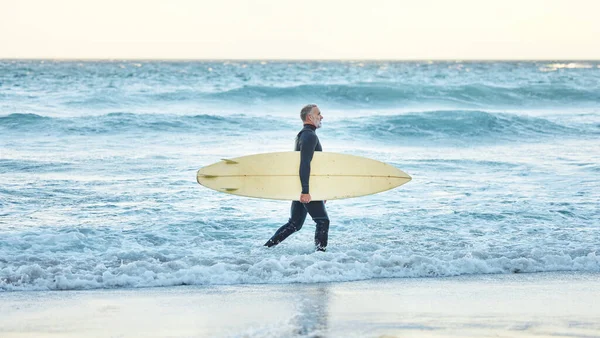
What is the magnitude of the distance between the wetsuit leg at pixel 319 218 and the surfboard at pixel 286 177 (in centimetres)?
27

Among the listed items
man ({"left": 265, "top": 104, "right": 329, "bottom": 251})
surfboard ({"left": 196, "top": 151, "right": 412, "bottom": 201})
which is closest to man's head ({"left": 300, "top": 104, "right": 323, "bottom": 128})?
man ({"left": 265, "top": 104, "right": 329, "bottom": 251})

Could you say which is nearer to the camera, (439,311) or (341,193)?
(439,311)

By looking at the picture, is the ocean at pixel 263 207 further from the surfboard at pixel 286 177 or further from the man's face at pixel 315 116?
the man's face at pixel 315 116

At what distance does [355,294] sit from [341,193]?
5.24 ft

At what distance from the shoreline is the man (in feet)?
2.37

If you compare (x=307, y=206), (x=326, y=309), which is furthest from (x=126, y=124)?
(x=326, y=309)

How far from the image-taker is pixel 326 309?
16.8ft

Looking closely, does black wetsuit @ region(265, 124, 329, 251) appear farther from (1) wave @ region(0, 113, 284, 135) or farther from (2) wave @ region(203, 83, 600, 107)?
(2) wave @ region(203, 83, 600, 107)

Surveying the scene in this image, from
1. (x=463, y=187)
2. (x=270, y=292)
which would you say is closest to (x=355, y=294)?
(x=270, y=292)

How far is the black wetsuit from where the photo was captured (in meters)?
6.30

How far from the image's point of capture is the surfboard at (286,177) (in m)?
7.00

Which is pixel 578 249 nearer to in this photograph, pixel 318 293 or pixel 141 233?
pixel 318 293

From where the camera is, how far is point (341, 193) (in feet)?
23.4

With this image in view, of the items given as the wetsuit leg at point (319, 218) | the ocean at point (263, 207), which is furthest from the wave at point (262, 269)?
the wetsuit leg at point (319, 218)
